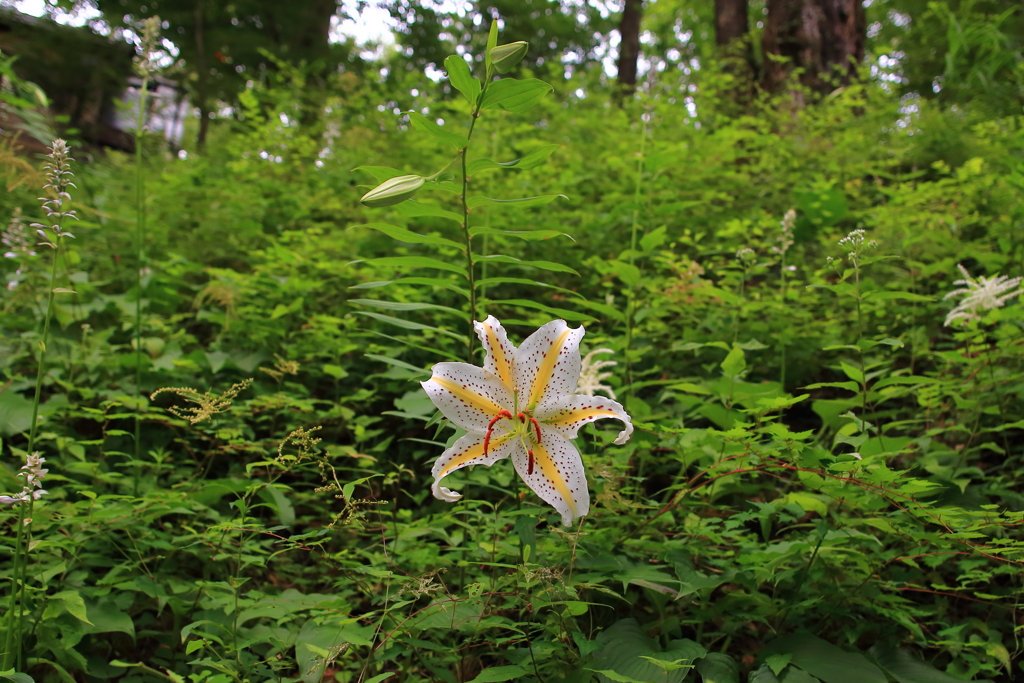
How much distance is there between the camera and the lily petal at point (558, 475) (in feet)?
3.68

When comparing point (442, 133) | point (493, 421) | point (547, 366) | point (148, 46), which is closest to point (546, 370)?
point (547, 366)

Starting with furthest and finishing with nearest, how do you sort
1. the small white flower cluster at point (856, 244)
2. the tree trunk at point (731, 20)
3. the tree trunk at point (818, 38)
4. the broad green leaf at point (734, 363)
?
the tree trunk at point (731, 20)
the tree trunk at point (818, 38)
the broad green leaf at point (734, 363)
the small white flower cluster at point (856, 244)

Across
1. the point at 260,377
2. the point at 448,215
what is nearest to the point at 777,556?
the point at 448,215

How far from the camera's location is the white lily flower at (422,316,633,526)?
1.13 m

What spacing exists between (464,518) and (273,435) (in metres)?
0.88

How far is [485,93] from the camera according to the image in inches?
48.1

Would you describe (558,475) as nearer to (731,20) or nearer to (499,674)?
(499,674)

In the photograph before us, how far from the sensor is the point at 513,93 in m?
1.25

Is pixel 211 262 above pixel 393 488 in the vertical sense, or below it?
above

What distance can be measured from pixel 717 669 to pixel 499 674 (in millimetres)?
517

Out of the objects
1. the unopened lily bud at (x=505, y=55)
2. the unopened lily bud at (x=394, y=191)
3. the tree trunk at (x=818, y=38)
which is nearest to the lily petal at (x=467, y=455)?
the unopened lily bud at (x=394, y=191)

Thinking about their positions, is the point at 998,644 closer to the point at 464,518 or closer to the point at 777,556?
the point at 777,556

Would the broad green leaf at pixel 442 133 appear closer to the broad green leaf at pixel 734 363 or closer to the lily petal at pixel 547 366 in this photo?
the lily petal at pixel 547 366

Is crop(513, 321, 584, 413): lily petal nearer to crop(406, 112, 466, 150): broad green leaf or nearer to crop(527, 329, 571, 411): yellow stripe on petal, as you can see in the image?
crop(527, 329, 571, 411): yellow stripe on petal
